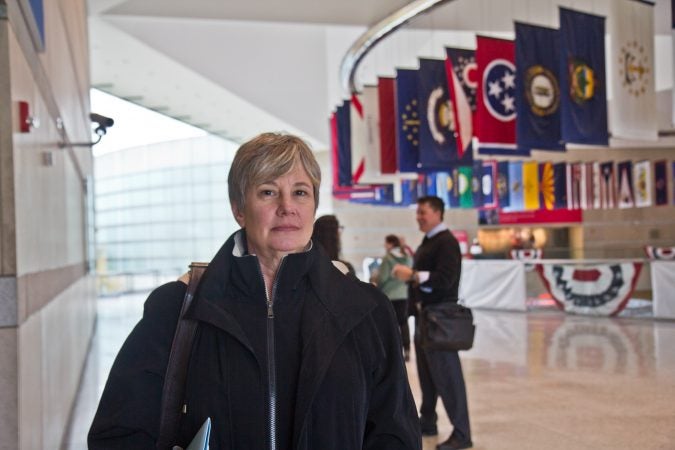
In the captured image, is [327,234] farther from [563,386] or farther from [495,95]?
[495,95]

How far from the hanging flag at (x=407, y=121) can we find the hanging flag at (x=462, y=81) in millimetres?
1475

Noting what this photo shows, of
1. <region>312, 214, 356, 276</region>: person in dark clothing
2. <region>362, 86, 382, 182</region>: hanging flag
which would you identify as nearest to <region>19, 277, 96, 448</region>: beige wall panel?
<region>312, 214, 356, 276</region>: person in dark clothing

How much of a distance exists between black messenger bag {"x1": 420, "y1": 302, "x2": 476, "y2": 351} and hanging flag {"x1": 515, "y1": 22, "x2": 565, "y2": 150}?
23.1 feet

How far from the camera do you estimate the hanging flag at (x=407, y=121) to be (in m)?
15.5

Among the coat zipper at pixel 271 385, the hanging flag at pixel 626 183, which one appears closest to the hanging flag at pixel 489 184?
the hanging flag at pixel 626 183

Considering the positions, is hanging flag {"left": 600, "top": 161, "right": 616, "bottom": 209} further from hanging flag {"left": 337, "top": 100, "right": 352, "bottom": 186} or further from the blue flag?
the blue flag

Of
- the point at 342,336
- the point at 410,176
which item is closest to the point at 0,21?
the point at 342,336

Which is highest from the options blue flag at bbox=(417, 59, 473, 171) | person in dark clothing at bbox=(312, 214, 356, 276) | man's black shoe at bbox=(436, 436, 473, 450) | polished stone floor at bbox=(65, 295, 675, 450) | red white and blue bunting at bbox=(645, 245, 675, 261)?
blue flag at bbox=(417, 59, 473, 171)

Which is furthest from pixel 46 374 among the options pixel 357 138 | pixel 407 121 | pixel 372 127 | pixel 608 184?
pixel 608 184

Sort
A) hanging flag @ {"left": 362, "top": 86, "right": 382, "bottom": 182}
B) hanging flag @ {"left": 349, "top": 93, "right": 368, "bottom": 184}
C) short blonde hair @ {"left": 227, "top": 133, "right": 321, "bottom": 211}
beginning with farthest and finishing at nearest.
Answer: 1. hanging flag @ {"left": 349, "top": 93, "right": 368, "bottom": 184}
2. hanging flag @ {"left": 362, "top": 86, "right": 382, "bottom": 182}
3. short blonde hair @ {"left": 227, "top": 133, "right": 321, "bottom": 211}

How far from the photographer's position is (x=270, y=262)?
78.5 inches

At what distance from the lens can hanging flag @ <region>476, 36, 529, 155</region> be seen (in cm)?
1296

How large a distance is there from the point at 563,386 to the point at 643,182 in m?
15.7

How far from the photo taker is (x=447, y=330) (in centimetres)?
586
